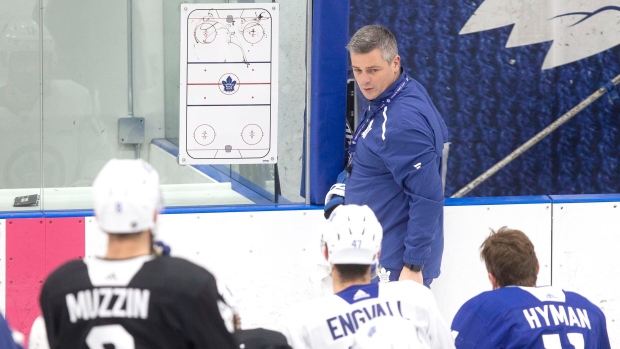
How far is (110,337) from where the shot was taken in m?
2.31

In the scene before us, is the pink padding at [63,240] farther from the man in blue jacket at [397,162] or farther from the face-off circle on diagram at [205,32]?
the man in blue jacket at [397,162]

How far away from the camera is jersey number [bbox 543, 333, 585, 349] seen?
118 inches

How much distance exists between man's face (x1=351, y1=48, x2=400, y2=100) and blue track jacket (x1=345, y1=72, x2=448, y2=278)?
0.03 metres

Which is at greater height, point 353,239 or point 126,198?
point 126,198

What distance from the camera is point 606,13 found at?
6.62 m

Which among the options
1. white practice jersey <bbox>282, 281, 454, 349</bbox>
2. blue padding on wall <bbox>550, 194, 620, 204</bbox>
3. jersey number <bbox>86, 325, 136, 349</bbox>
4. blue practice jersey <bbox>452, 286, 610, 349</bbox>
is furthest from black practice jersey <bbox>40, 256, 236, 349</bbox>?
blue padding on wall <bbox>550, 194, 620, 204</bbox>

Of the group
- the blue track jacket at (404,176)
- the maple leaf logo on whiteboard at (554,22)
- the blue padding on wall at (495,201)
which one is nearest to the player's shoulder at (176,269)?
the blue track jacket at (404,176)

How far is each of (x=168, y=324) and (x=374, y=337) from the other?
0.62m

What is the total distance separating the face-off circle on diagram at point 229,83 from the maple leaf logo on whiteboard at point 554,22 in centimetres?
214

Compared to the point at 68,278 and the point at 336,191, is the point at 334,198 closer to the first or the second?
the point at 336,191

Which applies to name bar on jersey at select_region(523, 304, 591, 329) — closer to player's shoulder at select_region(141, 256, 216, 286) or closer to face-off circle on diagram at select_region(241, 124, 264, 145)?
player's shoulder at select_region(141, 256, 216, 286)

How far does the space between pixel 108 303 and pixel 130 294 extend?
2.3 inches

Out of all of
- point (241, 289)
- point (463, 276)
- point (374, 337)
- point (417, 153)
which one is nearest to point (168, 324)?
point (374, 337)

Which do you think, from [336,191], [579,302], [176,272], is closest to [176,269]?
[176,272]
